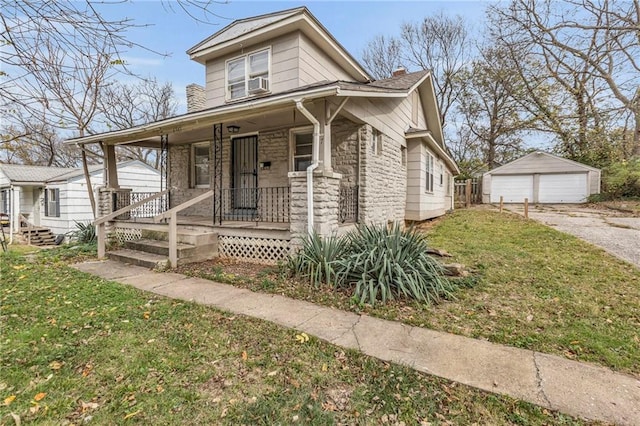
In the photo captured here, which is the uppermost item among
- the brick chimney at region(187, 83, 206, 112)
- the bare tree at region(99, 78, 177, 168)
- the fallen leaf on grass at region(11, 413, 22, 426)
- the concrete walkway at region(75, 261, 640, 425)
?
the bare tree at region(99, 78, 177, 168)

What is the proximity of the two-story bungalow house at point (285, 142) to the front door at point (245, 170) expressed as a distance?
3cm

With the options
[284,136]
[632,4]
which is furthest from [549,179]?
[284,136]

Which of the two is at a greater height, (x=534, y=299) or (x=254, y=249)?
(x=254, y=249)

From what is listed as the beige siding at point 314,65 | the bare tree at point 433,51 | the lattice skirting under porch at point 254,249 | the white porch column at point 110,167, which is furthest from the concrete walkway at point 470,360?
the bare tree at point 433,51

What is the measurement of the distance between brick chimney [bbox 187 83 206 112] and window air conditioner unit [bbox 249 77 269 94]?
293cm

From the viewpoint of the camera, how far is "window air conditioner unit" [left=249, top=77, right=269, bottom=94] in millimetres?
8266

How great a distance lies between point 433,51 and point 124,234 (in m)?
24.5

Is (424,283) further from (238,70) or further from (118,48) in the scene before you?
(238,70)

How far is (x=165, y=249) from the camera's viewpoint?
21.7 ft

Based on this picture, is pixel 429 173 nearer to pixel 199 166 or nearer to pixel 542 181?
pixel 199 166

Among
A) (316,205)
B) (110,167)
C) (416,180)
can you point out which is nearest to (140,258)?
(316,205)

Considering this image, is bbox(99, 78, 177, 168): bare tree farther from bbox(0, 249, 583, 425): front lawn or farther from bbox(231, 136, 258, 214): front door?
bbox(0, 249, 583, 425): front lawn

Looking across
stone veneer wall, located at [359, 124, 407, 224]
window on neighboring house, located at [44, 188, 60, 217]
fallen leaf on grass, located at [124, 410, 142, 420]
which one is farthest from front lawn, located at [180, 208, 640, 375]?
window on neighboring house, located at [44, 188, 60, 217]

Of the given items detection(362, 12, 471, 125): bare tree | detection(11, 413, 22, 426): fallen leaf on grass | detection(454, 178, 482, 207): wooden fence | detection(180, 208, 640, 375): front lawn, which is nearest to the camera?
detection(11, 413, 22, 426): fallen leaf on grass
